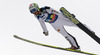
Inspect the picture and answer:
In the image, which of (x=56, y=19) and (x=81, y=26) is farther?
(x=56, y=19)

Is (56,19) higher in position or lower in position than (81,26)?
higher

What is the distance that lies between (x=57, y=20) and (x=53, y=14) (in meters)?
0.17

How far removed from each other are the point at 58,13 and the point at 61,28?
1.16 ft

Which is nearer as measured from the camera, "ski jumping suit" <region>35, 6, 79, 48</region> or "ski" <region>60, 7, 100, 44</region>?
"ski" <region>60, 7, 100, 44</region>

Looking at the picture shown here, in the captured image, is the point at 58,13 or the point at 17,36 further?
the point at 17,36

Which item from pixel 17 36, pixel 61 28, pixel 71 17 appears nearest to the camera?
pixel 71 17

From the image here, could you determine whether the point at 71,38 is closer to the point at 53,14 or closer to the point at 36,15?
the point at 53,14

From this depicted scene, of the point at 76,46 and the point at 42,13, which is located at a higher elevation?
the point at 42,13

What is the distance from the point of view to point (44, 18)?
13.4 ft

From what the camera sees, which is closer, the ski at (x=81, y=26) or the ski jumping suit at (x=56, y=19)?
the ski at (x=81, y=26)

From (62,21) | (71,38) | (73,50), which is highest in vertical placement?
(62,21)

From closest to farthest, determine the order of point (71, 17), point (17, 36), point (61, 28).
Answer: point (71, 17) < point (61, 28) < point (17, 36)

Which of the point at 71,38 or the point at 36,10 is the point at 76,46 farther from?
the point at 36,10

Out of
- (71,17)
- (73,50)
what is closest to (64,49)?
(73,50)
